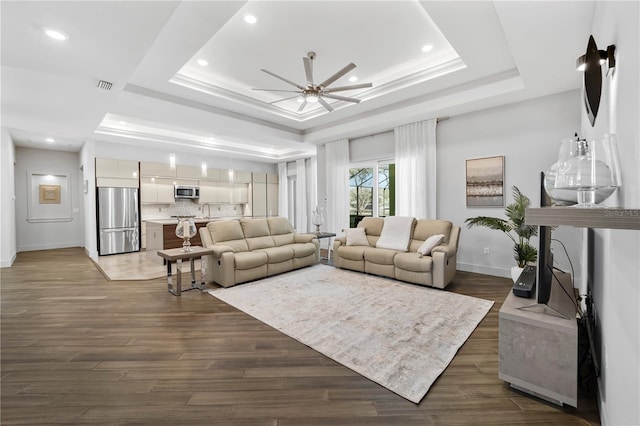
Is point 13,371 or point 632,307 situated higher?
point 632,307

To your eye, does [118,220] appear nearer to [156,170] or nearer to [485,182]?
[156,170]

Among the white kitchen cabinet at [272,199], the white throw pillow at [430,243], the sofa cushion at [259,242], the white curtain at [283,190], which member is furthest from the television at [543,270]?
the white kitchen cabinet at [272,199]

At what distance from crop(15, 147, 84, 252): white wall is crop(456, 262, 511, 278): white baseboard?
32.8 feet

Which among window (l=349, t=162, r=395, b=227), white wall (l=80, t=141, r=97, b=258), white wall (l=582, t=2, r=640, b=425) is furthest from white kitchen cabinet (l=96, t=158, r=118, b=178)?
white wall (l=582, t=2, r=640, b=425)

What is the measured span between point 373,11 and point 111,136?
631cm

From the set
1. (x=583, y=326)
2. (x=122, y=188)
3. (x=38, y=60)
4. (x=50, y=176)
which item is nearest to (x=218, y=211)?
(x=122, y=188)

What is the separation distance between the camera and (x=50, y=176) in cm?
773

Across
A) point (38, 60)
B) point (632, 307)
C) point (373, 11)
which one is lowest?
point (632, 307)

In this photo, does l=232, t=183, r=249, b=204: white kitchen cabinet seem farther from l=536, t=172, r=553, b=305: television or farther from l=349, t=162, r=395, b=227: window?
l=536, t=172, r=553, b=305: television

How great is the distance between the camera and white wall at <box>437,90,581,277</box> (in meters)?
4.13

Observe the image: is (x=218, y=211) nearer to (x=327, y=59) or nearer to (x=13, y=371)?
(x=327, y=59)

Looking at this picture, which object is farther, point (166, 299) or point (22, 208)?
point (22, 208)

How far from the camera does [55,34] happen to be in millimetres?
2525

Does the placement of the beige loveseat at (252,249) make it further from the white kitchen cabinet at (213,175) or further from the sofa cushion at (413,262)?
the white kitchen cabinet at (213,175)
